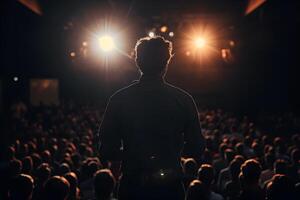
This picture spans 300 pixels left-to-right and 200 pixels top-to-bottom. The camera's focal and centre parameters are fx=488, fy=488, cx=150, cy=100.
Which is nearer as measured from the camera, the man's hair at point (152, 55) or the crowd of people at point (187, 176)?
the man's hair at point (152, 55)

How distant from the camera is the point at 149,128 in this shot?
2.95 meters

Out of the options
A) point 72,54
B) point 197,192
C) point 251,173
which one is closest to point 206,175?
point 251,173

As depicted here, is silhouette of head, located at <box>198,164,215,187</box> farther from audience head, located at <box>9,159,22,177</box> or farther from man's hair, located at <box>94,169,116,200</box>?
audience head, located at <box>9,159,22,177</box>

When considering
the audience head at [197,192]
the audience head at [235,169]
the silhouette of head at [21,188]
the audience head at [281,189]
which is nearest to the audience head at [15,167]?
the silhouette of head at [21,188]

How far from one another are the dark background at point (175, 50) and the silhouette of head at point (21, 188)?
17.2 metres

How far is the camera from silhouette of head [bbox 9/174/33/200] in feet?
16.6

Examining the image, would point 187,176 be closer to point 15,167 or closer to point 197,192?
point 197,192

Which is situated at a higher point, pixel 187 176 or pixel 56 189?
pixel 187 176

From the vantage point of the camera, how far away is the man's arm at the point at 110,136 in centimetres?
293

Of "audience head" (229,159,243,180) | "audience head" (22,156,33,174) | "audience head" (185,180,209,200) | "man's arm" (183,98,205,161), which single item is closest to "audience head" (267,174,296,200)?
"audience head" (185,180,209,200)

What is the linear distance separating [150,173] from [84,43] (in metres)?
24.7

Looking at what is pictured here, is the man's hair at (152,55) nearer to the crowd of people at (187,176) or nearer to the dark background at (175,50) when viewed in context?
the crowd of people at (187,176)

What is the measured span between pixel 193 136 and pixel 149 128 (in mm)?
277

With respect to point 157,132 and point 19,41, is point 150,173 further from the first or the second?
point 19,41
